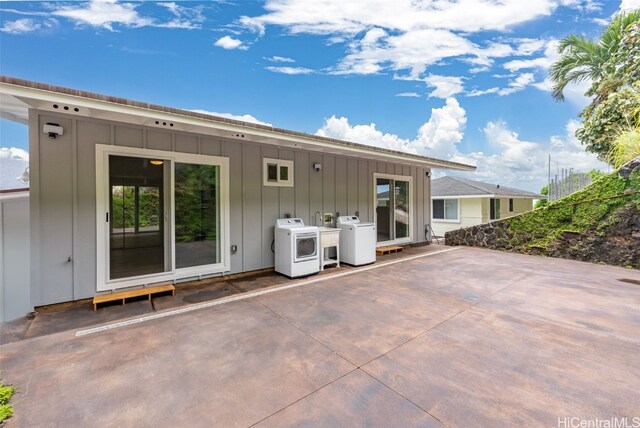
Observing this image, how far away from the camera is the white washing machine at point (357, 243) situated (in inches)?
226

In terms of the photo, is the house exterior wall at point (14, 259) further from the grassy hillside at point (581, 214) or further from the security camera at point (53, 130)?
the grassy hillside at point (581, 214)

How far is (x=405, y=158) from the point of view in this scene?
6527 mm

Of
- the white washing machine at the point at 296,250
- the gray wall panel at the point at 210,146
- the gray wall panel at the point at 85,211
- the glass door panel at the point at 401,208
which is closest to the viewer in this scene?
the gray wall panel at the point at 85,211

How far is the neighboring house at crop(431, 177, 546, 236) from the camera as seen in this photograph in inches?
479

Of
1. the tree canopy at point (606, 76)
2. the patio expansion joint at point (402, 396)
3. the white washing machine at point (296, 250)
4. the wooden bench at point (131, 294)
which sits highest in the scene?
the tree canopy at point (606, 76)

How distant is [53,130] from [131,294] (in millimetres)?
2262

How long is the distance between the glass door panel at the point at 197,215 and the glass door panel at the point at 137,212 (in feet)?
5.77

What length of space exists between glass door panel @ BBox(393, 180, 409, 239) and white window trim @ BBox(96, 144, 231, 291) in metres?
5.01

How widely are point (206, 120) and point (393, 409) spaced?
373cm

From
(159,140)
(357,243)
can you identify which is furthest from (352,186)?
(159,140)

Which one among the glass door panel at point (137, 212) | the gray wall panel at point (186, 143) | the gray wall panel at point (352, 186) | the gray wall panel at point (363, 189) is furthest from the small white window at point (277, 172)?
the glass door panel at point (137, 212)

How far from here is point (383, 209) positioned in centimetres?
771

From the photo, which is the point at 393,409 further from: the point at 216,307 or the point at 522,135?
the point at 522,135

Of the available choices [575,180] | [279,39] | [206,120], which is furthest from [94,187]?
[575,180]
